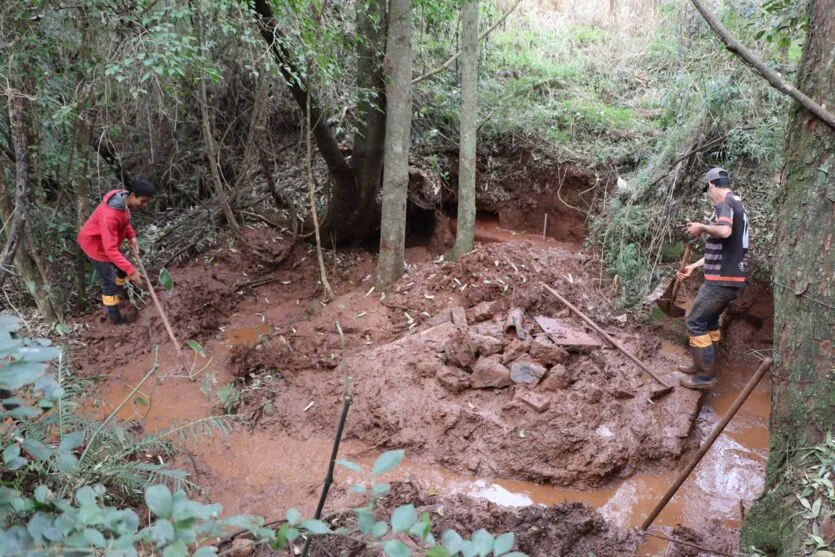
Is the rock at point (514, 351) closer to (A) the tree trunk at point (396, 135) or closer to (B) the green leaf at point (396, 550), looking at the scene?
(A) the tree trunk at point (396, 135)

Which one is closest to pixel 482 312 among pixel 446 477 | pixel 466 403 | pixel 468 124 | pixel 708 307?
pixel 466 403

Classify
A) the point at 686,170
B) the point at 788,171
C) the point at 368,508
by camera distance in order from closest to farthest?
the point at 368,508 → the point at 788,171 → the point at 686,170

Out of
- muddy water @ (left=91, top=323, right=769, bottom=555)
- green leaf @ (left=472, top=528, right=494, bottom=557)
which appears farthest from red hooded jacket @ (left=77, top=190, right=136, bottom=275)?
green leaf @ (left=472, top=528, right=494, bottom=557)

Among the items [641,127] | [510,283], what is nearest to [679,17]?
[641,127]

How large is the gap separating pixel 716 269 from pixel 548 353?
1.59 metres

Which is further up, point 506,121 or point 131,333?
point 506,121

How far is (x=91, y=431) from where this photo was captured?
2.53 metres

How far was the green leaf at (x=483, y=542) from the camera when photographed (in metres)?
0.97

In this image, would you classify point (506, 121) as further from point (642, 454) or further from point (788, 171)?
point (788, 171)

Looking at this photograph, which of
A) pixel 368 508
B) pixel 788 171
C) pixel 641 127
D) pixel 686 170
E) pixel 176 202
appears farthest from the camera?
pixel 176 202

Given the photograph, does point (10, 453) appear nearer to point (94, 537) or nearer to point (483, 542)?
point (94, 537)

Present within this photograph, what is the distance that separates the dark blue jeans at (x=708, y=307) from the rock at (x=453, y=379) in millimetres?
2080

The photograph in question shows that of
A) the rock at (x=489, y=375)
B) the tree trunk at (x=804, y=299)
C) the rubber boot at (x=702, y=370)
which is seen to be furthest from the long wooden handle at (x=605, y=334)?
the tree trunk at (x=804, y=299)

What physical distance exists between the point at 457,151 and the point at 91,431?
6.24 metres
